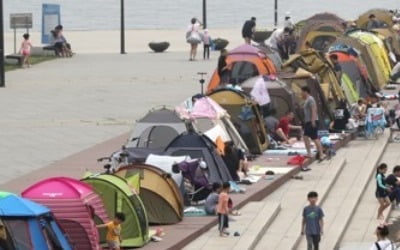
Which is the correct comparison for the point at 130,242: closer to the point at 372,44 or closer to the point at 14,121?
the point at 14,121

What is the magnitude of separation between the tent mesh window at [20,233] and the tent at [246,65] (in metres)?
18.8

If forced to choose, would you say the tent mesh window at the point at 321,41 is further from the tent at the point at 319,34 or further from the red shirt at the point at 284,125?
the red shirt at the point at 284,125

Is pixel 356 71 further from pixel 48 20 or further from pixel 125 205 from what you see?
pixel 48 20

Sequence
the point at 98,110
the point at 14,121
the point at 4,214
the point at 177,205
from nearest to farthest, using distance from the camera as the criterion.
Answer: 1. the point at 4,214
2. the point at 177,205
3. the point at 14,121
4. the point at 98,110

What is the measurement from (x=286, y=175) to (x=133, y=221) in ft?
23.8

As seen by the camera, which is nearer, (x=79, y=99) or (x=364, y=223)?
(x=364, y=223)

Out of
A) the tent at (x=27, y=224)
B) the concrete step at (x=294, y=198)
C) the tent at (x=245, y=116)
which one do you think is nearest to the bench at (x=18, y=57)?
the tent at (x=245, y=116)

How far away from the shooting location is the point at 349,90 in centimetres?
3997

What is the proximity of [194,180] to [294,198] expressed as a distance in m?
2.40

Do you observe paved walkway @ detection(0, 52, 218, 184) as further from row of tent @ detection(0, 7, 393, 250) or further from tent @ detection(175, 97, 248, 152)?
tent @ detection(175, 97, 248, 152)

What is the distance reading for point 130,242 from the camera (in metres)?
22.3

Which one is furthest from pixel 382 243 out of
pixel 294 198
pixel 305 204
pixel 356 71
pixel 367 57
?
pixel 367 57

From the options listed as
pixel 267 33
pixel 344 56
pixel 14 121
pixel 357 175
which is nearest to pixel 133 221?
pixel 357 175

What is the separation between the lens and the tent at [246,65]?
127 ft
